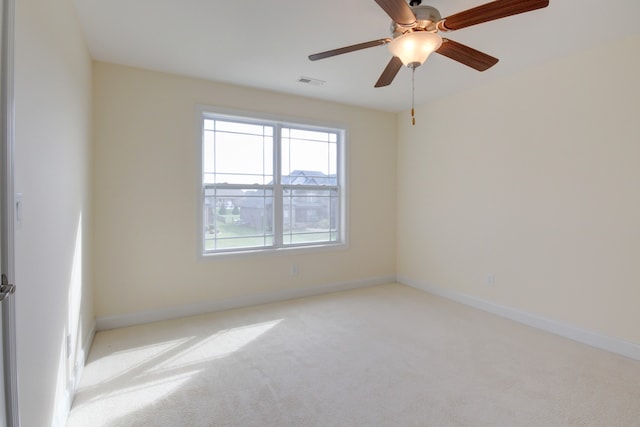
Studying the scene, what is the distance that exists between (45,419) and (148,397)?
0.65 m

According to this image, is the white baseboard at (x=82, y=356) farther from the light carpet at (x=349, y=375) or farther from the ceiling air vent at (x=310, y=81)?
the ceiling air vent at (x=310, y=81)

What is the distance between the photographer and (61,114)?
192cm

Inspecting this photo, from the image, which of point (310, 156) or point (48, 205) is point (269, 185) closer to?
point (310, 156)

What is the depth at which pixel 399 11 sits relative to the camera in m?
1.71

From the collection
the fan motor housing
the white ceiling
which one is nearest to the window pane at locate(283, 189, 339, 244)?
the white ceiling

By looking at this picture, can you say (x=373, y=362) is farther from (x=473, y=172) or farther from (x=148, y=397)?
(x=473, y=172)

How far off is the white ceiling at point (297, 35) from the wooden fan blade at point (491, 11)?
0.47 m

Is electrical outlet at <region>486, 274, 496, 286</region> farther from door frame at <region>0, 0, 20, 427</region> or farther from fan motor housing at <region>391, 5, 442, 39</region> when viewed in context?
door frame at <region>0, 0, 20, 427</region>

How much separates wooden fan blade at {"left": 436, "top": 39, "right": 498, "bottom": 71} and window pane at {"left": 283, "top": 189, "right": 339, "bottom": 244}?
247cm

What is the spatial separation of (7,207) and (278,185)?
3.04 m

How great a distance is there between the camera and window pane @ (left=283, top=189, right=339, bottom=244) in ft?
13.9

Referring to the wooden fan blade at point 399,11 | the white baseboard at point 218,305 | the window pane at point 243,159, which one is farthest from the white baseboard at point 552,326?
the wooden fan blade at point 399,11

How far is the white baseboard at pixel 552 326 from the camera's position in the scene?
2.68 metres

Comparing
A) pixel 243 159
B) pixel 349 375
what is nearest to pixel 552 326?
pixel 349 375
